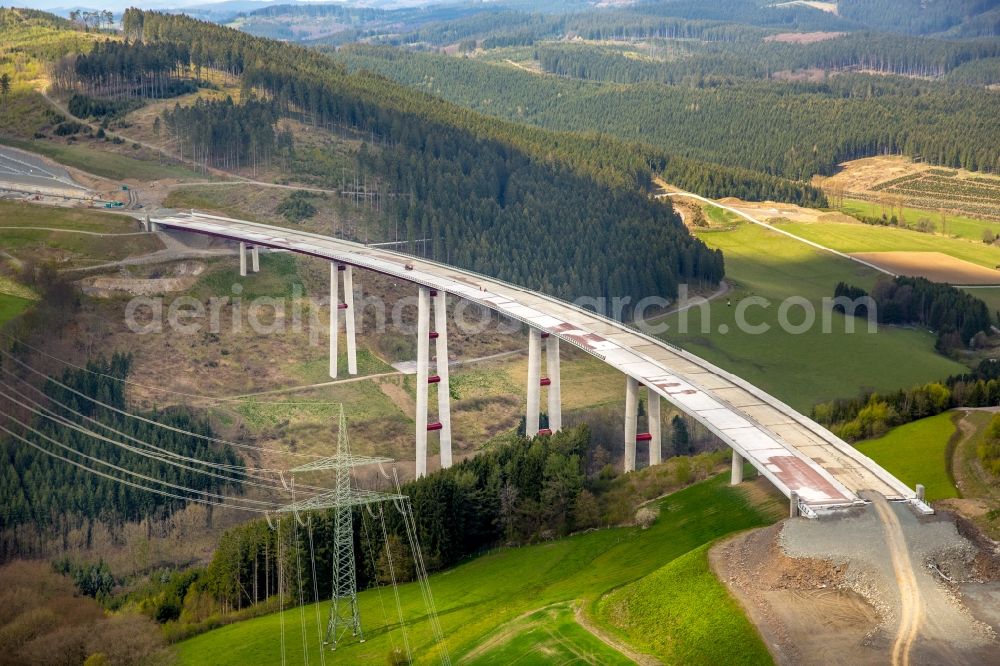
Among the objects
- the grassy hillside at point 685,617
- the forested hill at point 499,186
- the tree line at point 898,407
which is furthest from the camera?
the forested hill at point 499,186

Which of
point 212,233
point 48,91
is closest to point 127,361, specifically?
point 212,233

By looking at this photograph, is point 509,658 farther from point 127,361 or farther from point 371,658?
point 127,361

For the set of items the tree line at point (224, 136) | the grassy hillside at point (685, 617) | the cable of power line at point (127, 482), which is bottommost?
the cable of power line at point (127, 482)

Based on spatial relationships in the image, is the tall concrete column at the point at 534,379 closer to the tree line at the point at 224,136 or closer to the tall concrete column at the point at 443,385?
the tall concrete column at the point at 443,385

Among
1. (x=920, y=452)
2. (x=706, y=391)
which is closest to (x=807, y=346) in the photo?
(x=920, y=452)

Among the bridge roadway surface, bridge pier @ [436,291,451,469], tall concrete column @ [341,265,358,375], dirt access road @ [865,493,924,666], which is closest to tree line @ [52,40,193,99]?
the bridge roadway surface

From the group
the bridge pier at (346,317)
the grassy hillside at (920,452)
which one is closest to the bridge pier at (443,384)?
the bridge pier at (346,317)

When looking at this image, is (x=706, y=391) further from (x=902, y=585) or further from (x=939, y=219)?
(x=939, y=219)
